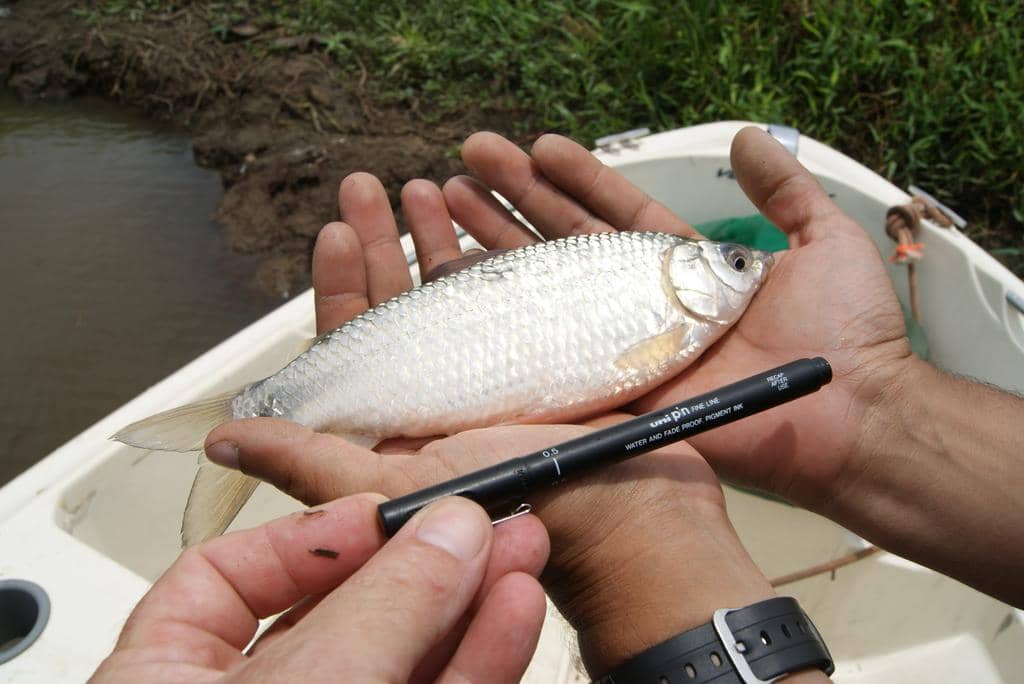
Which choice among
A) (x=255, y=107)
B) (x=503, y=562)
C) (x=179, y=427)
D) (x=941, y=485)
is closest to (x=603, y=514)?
(x=503, y=562)

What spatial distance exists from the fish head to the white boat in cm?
130

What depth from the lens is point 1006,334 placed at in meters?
3.05

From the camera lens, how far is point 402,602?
1.25 meters

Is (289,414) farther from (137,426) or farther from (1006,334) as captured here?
(1006,334)

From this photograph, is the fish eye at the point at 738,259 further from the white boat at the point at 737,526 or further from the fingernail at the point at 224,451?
the fingernail at the point at 224,451

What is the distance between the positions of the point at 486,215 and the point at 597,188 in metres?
0.50

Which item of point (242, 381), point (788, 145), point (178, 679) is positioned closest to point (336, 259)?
point (242, 381)

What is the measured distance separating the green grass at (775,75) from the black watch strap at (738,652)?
13.2 feet

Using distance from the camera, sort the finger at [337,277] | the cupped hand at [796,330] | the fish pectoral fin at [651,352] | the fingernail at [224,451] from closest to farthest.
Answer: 1. the fingernail at [224,451]
2. the cupped hand at [796,330]
3. the fish pectoral fin at [651,352]
4. the finger at [337,277]

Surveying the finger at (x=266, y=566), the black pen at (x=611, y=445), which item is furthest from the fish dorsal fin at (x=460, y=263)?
the finger at (x=266, y=566)

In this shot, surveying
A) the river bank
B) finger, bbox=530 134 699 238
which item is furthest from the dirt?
finger, bbox=530 134 699 238

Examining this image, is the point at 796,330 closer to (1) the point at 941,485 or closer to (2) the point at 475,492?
(1) the point at 941,485

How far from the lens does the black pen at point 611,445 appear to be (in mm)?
1642

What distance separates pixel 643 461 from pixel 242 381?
178 cm
